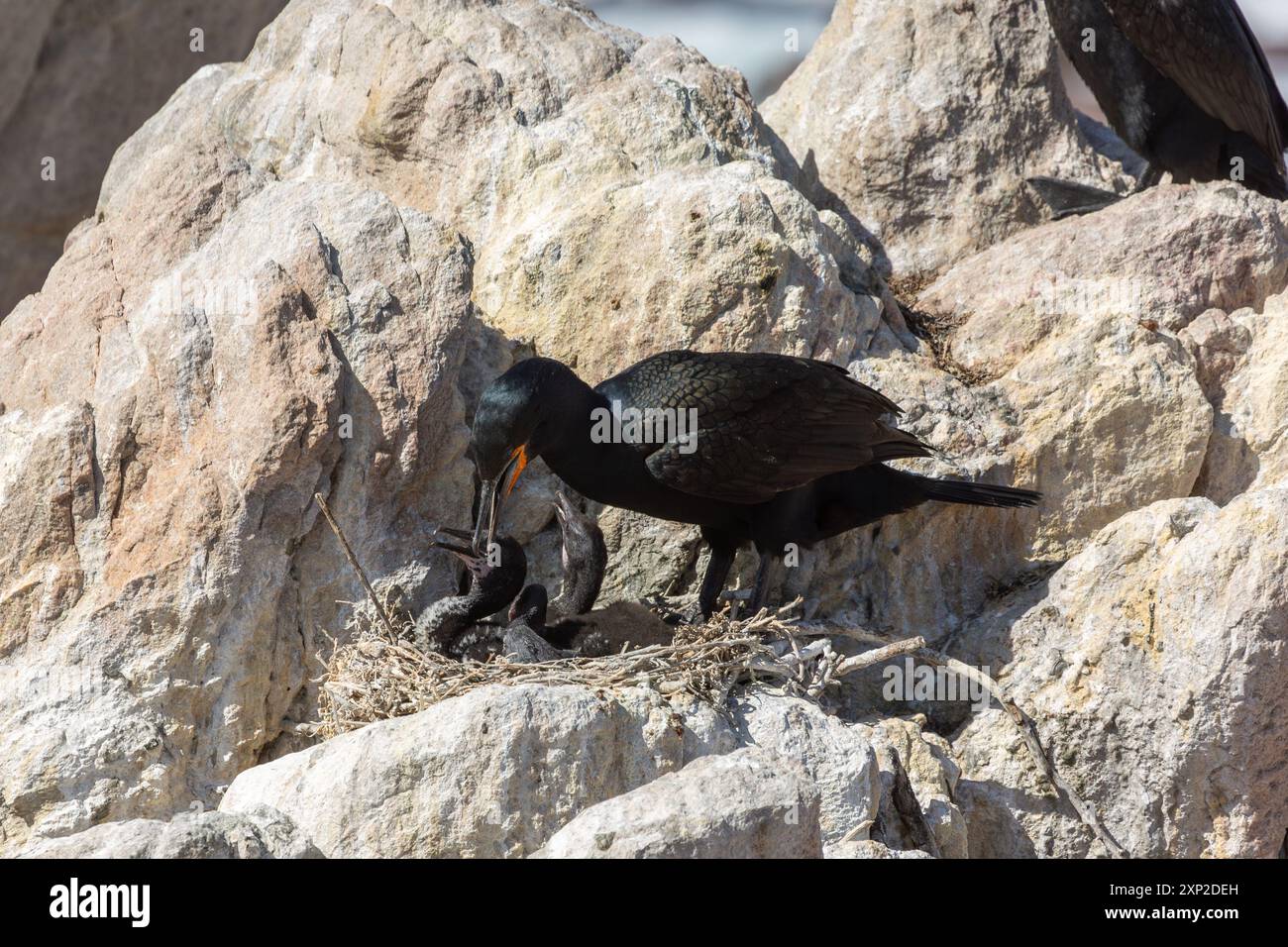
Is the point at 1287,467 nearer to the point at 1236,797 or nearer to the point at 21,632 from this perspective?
the point at 1236,797

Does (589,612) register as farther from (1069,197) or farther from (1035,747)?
(1069,197)

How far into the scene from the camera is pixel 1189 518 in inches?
273

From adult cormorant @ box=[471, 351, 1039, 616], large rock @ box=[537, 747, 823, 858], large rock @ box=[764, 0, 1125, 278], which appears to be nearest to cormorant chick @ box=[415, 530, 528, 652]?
adult cormorant @ box=[471, 351, 1039, 616]

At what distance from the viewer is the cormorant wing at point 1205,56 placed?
902cm

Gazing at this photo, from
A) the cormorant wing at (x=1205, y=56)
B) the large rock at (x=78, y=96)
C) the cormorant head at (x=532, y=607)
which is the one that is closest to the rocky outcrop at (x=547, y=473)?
the cormorant head at (x=532, y=607)

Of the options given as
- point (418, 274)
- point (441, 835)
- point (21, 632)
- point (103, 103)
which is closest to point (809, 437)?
point (418, 274)

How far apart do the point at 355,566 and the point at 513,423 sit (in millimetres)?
872

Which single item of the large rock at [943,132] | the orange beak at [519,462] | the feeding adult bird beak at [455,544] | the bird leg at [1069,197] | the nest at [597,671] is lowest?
the nest at [597,671]

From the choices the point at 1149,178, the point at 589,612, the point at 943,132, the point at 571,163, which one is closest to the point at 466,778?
the point at 589,612

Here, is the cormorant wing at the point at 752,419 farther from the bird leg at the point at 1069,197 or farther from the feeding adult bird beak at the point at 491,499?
the bird leg at the point at 1069,197

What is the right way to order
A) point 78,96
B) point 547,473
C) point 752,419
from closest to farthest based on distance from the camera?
point 752,419 < point 547,473 < point 78,96

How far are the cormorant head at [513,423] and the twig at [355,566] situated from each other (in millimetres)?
472

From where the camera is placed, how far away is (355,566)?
676cm

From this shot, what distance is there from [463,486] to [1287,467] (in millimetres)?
3687
